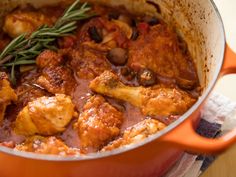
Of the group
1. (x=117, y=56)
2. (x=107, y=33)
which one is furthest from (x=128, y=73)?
(x=107, y=33)

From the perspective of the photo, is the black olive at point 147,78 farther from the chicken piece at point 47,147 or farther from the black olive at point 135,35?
the chicken piece at point 47,147

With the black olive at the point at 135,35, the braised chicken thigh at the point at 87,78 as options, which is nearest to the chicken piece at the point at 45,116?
the braised chicken thigh at the point at 87,78

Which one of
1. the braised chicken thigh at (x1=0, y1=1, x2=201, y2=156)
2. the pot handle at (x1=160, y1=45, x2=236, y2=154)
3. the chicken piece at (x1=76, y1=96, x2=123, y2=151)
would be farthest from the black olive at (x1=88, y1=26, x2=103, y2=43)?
the pot handle at (x1=160, y1=45, x2=236, y2=154)

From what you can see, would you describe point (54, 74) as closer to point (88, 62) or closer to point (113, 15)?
point (88, 62)

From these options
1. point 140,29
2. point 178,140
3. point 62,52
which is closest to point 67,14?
point 62,52

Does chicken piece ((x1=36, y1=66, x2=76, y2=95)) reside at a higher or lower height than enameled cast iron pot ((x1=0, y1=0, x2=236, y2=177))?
lower

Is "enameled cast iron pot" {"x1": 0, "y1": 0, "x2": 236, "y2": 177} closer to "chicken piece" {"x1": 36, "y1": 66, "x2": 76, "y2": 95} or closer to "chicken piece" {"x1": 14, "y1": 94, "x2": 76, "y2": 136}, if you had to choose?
"chicken piece" {"x1": 14, "y1": 94, "x2": 76, "y2": 136}
